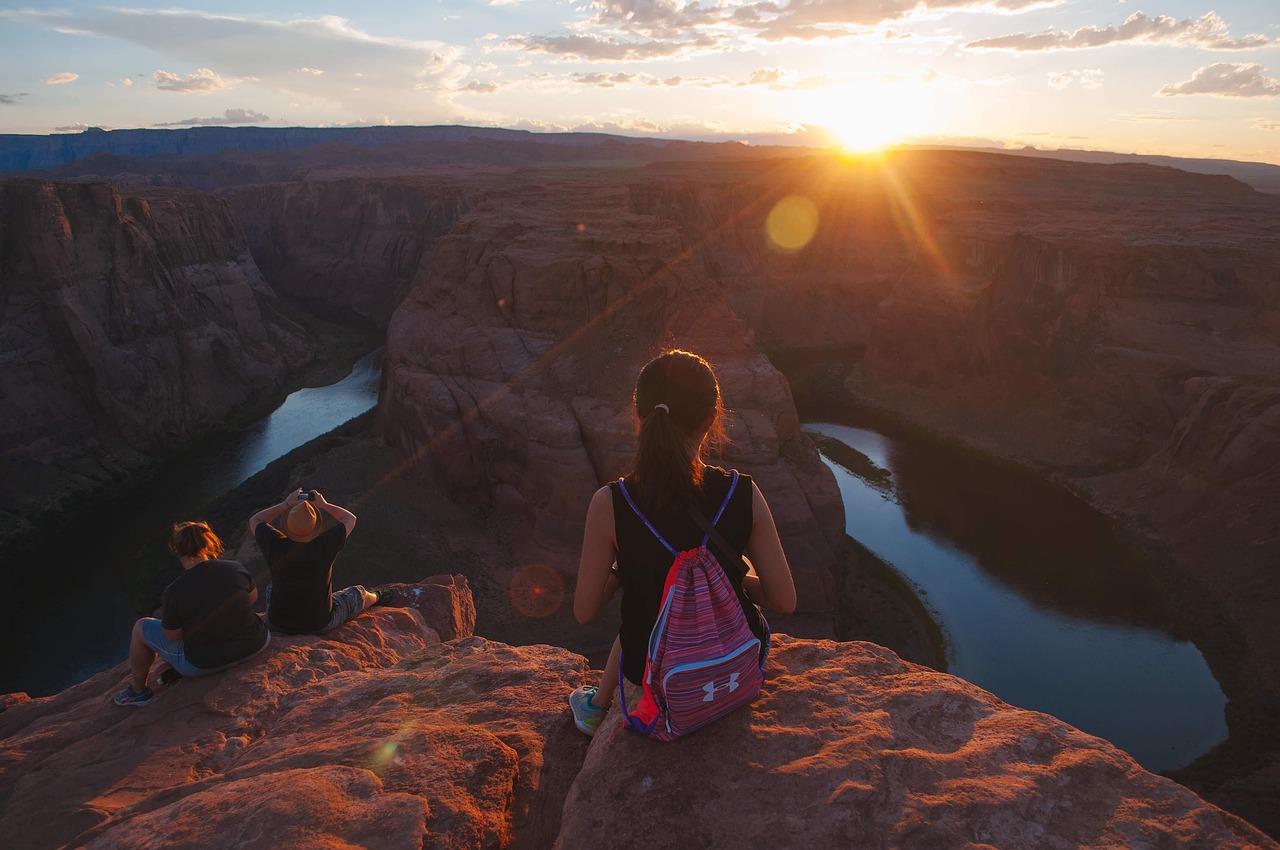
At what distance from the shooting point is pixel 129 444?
124 ft

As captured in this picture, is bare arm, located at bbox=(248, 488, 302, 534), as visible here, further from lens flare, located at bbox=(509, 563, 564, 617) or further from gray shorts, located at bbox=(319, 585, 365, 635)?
lens flare, located at bbox=(509, 563, 564, 617)

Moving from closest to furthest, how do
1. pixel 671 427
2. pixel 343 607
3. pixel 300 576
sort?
pixel 671 427 → pixel 300 576 → pixel 343 607

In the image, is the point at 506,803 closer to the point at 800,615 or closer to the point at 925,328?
the point at 800,615

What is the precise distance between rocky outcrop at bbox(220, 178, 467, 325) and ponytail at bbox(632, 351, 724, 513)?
68618mm

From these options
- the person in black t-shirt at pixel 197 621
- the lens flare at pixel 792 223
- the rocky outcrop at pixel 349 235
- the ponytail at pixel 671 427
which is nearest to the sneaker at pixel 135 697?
the person in black t-shirt at pixel 197 621

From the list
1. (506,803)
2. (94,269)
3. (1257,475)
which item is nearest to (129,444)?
(94,269)

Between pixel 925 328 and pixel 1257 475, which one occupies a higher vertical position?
pixel 925 328

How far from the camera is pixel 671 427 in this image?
13.1 feet

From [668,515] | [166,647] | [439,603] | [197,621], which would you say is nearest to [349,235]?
[439,603]

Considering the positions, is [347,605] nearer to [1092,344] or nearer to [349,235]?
[1092,344]

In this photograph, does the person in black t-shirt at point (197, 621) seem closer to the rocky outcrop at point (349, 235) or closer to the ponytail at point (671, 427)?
the ponytail at point (671, 427)

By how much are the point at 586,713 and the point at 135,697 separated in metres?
5.39

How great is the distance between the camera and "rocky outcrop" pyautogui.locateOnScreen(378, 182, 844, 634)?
23.0m

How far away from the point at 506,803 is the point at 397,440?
90.0 ft
